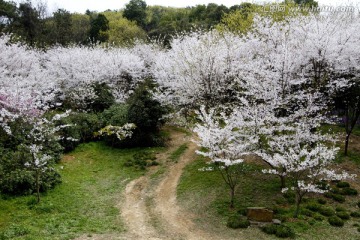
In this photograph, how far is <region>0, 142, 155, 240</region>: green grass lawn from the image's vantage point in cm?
1165

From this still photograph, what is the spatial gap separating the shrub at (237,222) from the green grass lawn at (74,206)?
399 centimetres

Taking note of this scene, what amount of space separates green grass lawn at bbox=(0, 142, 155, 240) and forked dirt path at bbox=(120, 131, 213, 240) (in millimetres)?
507

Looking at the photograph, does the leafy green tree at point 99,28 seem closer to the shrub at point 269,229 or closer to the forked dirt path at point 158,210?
the forked dirt path at point 158,210

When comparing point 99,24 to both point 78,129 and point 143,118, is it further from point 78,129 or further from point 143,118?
point 143,118

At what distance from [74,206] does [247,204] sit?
285 inches

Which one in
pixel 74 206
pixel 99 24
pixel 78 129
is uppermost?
pixel 99 24

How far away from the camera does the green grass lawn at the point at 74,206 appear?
11648 mm

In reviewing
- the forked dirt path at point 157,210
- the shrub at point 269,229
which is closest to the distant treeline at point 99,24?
the forked dirt path at point 157,210

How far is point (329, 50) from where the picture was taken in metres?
16.4

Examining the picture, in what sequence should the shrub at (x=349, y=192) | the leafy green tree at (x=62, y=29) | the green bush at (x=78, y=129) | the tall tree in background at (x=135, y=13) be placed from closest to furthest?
the shrub at (x=349, y=192), the green bush at (x=78, y=129), the leafy green tree at (x=62, y=29), the tall tree in background at (x=135, y=13)

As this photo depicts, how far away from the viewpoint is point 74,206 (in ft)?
45.2

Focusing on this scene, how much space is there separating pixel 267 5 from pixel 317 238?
2372 centimetres

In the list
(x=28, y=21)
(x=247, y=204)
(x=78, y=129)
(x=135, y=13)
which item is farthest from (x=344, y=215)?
(x=135, y=13)

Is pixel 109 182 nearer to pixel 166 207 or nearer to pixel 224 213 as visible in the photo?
pixel 166 207
